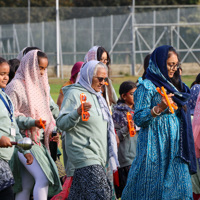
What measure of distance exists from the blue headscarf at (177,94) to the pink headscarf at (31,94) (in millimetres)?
1556

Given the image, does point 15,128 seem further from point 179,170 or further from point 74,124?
point 179,170

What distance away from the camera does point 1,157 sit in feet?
15.9

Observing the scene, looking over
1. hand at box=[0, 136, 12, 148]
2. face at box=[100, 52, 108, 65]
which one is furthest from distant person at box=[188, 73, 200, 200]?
hand at box=[0, 136, 12, 148]

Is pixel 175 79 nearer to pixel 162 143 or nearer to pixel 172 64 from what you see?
pixel 172 64

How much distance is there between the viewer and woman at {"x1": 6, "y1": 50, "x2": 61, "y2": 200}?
236 inches

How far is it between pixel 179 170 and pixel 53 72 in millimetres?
21092

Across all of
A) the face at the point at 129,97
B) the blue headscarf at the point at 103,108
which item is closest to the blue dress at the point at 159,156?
the blue headscarf at the point at 103,108

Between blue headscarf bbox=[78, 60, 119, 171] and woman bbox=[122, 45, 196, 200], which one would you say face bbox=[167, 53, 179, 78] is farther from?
blue headscarf bbox=[78, 60, 119, 171]

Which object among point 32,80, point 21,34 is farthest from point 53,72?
point 32,80

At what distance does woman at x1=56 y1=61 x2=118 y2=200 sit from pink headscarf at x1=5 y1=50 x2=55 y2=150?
0.73 metres

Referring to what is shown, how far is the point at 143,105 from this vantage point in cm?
509

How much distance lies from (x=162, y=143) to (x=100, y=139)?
649 mm

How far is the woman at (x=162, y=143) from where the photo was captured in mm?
5086

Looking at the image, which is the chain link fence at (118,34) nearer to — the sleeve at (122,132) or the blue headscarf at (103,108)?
the sleeve at (122,132)
